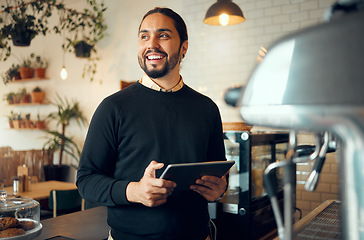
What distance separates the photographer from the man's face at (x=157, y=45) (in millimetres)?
1480

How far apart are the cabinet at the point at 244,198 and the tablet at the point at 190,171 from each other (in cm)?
88

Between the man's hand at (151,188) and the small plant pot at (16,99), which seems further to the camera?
the small plant pot at (16,99)

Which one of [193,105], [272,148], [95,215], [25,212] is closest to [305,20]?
[272,148]

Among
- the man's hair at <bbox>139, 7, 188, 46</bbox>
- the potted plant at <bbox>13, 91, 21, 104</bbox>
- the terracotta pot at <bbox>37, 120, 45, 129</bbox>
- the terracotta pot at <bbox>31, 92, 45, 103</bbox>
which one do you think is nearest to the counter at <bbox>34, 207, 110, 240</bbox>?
the man's hair at <bbox>139, 7, 188, 46</bbox>

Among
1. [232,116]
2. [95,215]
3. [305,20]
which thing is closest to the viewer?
[95,215]

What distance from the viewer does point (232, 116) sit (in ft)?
13.1

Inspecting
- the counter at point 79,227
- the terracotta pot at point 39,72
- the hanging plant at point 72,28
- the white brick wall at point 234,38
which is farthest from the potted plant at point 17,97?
the counter at point 79,227

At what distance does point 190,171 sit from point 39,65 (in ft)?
18.4

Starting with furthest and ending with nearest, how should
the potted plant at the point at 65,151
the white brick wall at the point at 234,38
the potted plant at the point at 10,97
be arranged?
the potted plant at the point at 10,97
the potted plant at the point at 65,151
the white brick wall at the point at 234,38

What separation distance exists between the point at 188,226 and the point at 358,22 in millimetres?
1180

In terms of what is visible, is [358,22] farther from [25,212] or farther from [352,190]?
[25,212]

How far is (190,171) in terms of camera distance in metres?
1.19

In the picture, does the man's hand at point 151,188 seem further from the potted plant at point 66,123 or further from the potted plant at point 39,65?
the potted plant at point 39,65

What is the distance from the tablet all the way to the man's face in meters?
0.47
